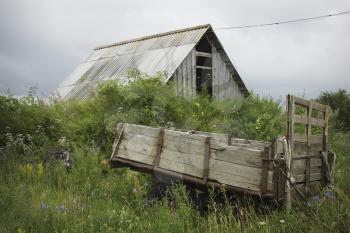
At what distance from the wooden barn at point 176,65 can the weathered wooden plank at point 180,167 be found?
9.09 metres

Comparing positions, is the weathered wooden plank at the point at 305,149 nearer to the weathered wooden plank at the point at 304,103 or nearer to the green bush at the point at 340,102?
the weathered wooden plank at the point at 304,103

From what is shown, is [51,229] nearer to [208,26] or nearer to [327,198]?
[327,198]

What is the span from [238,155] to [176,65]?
10.8m

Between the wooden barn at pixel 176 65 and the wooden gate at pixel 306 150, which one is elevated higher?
the wooden barn at pixel 176 65

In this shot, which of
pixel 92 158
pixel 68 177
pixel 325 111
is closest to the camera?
pixel 325 111

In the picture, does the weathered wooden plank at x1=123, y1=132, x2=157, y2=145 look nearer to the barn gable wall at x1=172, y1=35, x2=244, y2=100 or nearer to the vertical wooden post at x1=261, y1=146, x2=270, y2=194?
the vertical wooden post at x1=261, y1=146, x2=270, y2=194

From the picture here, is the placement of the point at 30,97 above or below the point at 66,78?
below

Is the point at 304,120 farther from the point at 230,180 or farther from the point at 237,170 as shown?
the point at 230,180

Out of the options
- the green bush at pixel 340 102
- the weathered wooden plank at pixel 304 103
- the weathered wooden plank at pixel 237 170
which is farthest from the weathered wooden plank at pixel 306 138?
the green bush at pixel 340 102

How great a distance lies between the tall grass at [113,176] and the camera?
557cm

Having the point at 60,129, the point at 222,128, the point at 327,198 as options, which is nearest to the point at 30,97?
the point at 60,129

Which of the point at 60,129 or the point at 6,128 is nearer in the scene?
the point at 6,128

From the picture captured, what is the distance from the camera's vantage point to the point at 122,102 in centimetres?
1205

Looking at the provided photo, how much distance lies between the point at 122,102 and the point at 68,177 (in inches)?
143
